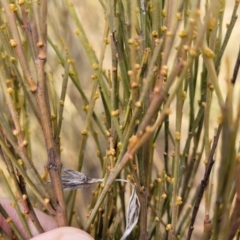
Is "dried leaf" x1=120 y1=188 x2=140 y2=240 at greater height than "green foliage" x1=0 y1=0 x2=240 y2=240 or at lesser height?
lesser

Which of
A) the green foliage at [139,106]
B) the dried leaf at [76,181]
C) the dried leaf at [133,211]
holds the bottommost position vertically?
the dried leaf at [133,211]

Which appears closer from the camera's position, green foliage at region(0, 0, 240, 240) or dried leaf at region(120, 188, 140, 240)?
green foliage at region(0, 0, 240, 240)

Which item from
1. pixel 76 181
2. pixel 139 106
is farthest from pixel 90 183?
pixel 139 106

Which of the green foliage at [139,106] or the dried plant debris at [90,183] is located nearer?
the green foliage at [139,106]

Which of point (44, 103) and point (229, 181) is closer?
point (229, 181)

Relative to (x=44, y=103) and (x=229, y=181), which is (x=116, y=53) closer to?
(x=44, y=103)

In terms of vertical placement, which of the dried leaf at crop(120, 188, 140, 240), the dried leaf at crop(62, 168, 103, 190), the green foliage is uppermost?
the green foliage

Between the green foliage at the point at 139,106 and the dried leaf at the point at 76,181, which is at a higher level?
the green foliage at the point at 139,106

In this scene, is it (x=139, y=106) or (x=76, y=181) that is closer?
(x=139, y=106)

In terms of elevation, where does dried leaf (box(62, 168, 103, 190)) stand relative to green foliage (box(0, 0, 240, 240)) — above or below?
below

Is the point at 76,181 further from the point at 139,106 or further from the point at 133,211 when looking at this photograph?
the point at 139,106

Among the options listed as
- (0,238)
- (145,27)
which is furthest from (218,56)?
(0,238)
